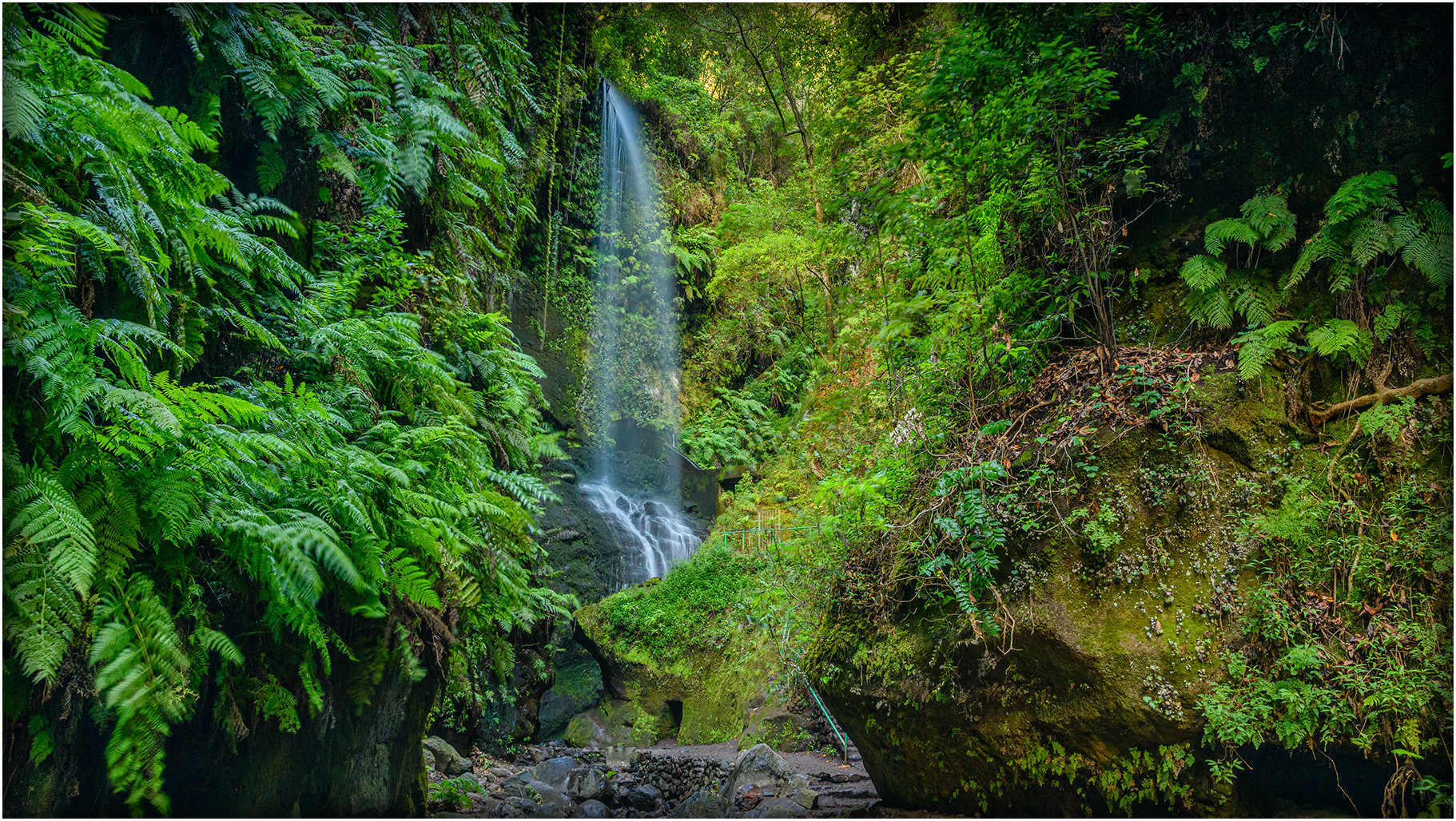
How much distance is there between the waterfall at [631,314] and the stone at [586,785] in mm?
6779

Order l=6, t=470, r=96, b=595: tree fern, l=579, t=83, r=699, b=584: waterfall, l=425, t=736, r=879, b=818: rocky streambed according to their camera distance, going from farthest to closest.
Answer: l=579, t=83, r=699, b=584: waterfall → l=425, t=736, r=879, b=818: rocky streambed → l=6, t=470, r=96, b=595: tree fern

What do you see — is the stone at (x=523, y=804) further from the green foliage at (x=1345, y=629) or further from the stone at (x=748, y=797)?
the green foliage at (x=1345, y=629)

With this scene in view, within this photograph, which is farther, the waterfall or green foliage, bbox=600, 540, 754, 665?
the waterfall

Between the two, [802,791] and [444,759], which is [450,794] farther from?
[802,791]

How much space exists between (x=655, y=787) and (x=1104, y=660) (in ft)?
15.5

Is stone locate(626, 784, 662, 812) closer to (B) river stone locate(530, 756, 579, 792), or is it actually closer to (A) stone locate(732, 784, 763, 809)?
(B) river stone locate(530, 756, 579, 792)

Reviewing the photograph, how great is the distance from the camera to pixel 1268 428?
3.53 meters

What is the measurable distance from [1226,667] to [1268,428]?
136 centimetres

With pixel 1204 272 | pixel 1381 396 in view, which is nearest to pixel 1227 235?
pixel 1204 272

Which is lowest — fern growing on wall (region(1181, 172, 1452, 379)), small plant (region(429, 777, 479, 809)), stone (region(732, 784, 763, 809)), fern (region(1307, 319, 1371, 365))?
stone (region(732, 784, 763, 809))

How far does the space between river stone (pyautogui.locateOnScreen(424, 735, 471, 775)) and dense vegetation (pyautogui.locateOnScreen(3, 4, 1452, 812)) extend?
70.7 inches

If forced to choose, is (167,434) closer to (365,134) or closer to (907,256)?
(365,134)

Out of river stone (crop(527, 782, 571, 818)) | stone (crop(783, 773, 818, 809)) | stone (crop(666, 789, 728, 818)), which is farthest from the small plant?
stone (crop(783, 773, 818, 809))

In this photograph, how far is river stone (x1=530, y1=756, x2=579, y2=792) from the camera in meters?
6.22
